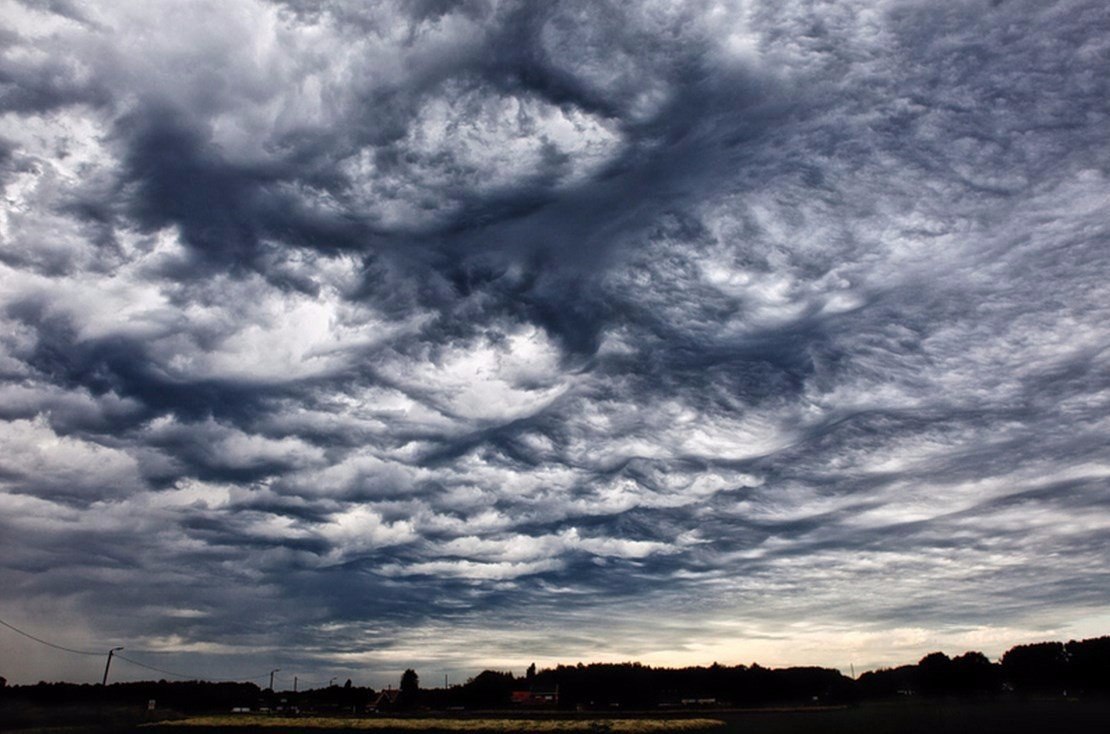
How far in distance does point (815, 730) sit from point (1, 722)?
390ft

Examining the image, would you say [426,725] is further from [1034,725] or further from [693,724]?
[1034,725]

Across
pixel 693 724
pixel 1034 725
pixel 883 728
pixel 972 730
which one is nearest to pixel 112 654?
pixel 693 724

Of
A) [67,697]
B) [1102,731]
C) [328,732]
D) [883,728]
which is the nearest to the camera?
[1102,731]

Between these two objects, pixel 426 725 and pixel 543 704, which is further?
pixel 543 704

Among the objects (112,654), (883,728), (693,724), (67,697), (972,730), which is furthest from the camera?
(67,697)

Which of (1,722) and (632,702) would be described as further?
(632,702)

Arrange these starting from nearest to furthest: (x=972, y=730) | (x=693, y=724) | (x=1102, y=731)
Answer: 1. (x=1102, y=731)
2. (x=972, y=730)
3. (x=693, y=724)

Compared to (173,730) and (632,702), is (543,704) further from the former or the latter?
(173,730)

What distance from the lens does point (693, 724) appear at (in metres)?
101

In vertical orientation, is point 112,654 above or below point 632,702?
above

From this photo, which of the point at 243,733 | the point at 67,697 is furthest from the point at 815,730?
the point at 67,697

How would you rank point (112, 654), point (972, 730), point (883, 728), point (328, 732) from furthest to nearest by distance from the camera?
point (112, 654) < point (328, 732) < point (883, 728) < point (972, 730)

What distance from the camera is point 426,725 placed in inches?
4188

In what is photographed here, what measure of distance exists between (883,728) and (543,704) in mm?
131188
